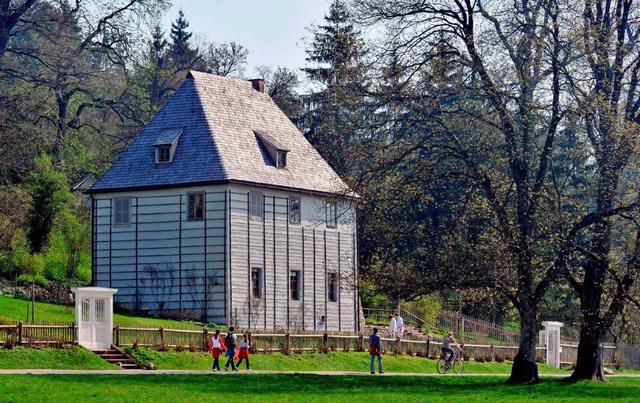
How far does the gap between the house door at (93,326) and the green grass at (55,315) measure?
11.4 feet

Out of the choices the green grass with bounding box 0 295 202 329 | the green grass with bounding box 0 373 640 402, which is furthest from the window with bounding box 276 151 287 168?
the green grass with bounding box 0 373 640 402

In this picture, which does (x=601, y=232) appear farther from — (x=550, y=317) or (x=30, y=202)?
(x=550, y=317)

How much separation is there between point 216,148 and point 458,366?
45.1 ft

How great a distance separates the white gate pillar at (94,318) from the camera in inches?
1539

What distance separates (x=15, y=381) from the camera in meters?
29.4

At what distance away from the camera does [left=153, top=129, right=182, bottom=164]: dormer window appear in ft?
175

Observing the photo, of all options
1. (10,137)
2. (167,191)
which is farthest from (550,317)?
(10,137)

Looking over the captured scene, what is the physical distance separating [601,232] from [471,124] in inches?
196

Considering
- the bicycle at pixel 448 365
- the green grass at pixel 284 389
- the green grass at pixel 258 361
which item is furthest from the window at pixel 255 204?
the green grass at pixel 284 389

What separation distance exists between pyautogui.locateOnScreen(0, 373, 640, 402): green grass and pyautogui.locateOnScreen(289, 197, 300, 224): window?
1840 cm

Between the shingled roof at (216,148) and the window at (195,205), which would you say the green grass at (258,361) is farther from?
the window at (195,205)

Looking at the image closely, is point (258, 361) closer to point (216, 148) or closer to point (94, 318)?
point (94, 318)

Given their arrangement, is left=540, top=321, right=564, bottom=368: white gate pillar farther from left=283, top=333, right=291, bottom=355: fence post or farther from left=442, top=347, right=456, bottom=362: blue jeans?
left=283, top=333, right=291, bottom=355: fence post

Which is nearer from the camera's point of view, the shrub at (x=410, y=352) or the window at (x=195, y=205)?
the shrub at (x=410, y=352)
